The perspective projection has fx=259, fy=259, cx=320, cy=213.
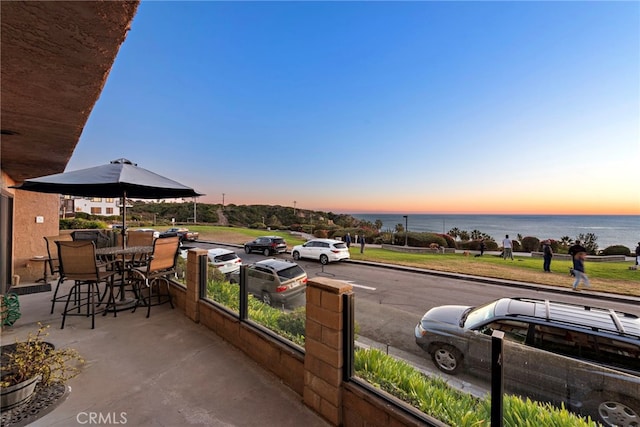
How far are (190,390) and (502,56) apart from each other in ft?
41.8

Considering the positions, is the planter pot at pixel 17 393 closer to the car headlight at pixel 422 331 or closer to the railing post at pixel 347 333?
the railing post at pixel 347 333

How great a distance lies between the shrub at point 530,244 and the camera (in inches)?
957

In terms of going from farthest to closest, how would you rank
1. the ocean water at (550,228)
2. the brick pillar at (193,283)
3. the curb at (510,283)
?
the ocean water at (550,228) < the curb at (510,283) < the brick pillar at (193,283)

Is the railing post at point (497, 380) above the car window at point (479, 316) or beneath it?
above

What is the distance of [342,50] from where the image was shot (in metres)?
11.1

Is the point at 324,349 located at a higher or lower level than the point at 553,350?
higher

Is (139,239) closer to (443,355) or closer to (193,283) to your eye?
(193,283)

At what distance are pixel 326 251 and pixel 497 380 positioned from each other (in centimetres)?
1359

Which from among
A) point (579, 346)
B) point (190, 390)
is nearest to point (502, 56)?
point (579, 346)

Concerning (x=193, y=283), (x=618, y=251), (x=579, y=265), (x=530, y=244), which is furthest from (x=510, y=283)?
(x=530, y=244)

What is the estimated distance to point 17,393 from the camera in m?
2.04

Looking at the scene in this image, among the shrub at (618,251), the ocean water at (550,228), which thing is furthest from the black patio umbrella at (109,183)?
the ocean water at (550,228)

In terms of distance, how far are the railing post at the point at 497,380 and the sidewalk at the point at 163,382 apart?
1.26 m

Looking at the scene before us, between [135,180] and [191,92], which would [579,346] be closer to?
[135,180]
